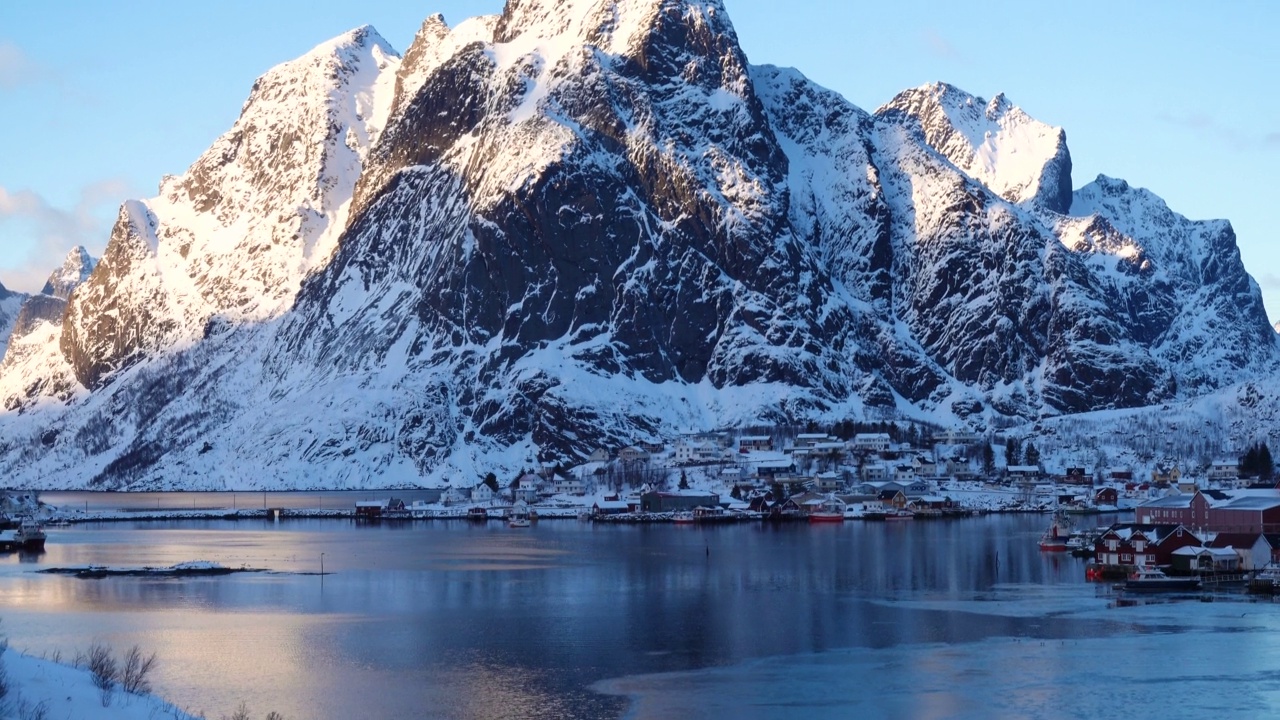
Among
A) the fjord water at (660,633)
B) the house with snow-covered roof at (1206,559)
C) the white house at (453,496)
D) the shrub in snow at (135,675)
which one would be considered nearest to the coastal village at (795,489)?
the white house at (453,496)

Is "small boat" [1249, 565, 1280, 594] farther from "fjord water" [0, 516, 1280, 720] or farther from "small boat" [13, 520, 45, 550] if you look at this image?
"small boat" [13, 520, 45, 550]

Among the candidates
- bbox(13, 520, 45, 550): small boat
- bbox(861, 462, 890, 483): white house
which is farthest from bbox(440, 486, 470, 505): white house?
bbox(13, 520, 45, 550): small boat

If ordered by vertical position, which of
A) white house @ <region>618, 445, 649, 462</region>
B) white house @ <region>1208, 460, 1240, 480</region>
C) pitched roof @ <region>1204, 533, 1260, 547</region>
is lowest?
pitched roof @ <region>1204, 533, 1260, 547</region>

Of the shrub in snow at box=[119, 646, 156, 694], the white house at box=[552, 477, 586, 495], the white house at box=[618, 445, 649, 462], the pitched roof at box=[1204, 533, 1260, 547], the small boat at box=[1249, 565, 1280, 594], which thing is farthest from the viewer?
the white house at box=[618, 445, 649, 462]

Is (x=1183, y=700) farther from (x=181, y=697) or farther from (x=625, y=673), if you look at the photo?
(x=181, y=697)

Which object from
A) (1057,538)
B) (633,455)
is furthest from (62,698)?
(633,455)

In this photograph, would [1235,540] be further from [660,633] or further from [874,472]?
[874,472]

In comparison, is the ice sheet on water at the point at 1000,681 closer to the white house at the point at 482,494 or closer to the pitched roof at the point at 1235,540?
the pitched roof at the point at 1235,540
